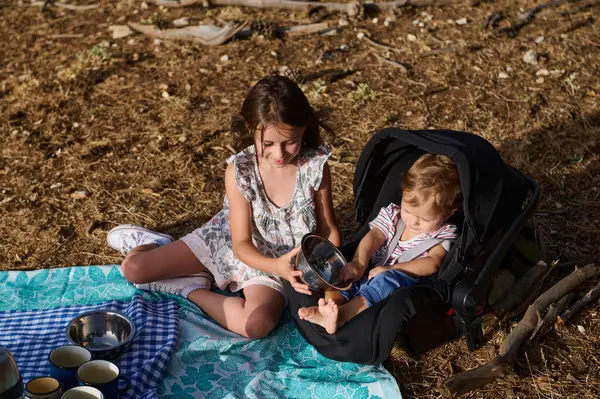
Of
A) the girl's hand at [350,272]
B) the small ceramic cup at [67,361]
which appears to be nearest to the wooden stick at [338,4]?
the girl's hand at [350,272]

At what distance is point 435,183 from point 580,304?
3.95 ft

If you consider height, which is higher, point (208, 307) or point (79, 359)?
point (79, 359)

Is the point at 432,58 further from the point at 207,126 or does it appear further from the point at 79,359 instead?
the point at 79,359

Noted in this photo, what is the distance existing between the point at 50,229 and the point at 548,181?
3657 millimetres

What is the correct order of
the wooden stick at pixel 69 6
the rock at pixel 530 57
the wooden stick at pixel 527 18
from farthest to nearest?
1. the wooden stick at pixel 69 6
2. the wooden stick at pixel 527 18
3. the rock at pixel 530 57

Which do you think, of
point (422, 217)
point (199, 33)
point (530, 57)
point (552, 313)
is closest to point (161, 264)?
point (422, 217)

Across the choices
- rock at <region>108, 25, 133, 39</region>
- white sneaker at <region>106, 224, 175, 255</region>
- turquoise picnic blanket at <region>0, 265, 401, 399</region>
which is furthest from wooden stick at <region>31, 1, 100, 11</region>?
turquoise picnic blanket at <region>0, 265, 401, 399</region>

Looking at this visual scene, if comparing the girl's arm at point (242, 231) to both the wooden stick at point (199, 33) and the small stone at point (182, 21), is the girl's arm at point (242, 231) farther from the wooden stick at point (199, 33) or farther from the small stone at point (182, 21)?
the small stone at point (182, 21)

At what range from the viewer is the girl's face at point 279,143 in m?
3.97

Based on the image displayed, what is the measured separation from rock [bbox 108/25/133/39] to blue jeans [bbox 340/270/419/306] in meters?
4.92

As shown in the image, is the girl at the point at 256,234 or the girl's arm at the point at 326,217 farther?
the girl's arm at the point at 326,217

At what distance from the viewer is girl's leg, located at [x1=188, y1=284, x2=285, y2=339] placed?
432cm

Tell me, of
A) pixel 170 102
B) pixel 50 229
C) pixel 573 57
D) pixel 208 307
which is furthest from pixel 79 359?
pixel 573 57

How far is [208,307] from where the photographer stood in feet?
14.8
